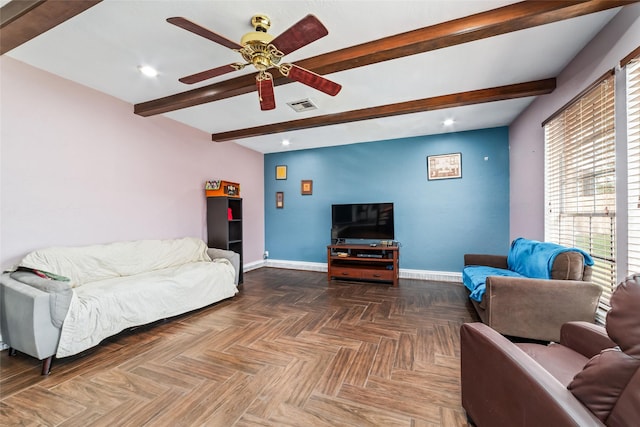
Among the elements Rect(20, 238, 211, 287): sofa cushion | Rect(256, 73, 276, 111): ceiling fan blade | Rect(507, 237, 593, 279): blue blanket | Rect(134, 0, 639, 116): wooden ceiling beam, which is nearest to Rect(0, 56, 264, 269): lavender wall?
Rect(20, 238, 211, 287): sofa cushion

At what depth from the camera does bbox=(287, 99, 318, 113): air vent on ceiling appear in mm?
3262

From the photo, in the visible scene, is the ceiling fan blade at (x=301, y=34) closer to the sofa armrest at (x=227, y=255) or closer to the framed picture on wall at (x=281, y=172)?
the sofa armrest at (x=227, y=255)

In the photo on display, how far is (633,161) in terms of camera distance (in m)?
1.71

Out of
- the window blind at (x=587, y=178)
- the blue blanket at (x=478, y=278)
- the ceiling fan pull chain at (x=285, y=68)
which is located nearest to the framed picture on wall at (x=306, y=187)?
the blue blanket at (x=478, y=278)

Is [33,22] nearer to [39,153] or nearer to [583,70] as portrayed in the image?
[39,153]

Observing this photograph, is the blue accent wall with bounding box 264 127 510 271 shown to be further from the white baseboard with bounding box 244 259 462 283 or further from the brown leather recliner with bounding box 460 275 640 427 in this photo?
the brown leather recliner with bounding box 460 275 640 427

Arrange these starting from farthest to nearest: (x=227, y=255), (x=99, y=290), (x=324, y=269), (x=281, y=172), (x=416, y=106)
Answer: (x=281, y=172) < (x=324, y=269) < (x=227, y=255) < (x=416, y=106) < (x=99, y=290)

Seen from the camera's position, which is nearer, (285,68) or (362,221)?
(285,68)

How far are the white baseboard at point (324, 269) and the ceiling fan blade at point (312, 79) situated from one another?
141 inches

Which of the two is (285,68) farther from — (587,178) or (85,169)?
(587,178)

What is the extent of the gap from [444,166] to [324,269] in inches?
113

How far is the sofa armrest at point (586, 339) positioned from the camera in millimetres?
1307

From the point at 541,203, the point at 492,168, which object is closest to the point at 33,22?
the point at 541,203

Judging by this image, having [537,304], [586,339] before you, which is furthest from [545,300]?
[586,339]
